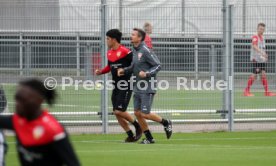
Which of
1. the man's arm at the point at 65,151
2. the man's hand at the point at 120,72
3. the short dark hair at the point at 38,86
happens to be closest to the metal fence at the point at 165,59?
the man's hand at the point at 120,72

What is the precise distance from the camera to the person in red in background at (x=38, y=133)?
6109mm

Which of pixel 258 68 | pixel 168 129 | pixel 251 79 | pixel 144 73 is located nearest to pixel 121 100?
pixel 144 73

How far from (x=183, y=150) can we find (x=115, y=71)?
237 cm

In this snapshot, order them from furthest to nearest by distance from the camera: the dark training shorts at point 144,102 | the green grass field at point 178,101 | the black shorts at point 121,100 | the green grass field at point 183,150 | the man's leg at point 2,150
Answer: the green grass field at point 178,101 → the black shorts at point 121,100 → the dark training shorts at point 144,102 → the green grass field at point 183,150 → the man's leg at point 2,150

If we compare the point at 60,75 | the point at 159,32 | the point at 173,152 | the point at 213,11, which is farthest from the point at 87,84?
the point at 173,152

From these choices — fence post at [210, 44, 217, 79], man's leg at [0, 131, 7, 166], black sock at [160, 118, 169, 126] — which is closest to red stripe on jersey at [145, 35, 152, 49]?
fence post at [210, 44, 217, 79]

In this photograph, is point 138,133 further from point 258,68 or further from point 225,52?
point 258,68

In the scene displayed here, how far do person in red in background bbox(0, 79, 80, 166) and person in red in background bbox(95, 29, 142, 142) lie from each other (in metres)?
10.1

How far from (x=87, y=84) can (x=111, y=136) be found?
1626 millimetres

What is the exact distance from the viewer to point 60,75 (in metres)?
19.1

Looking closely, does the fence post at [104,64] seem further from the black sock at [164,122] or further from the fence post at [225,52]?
the fence post at [225,52]

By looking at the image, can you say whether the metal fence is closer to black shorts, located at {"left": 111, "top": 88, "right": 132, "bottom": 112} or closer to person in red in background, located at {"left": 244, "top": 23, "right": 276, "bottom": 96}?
person in red in background, located at {"left": 244, "top": 23, "right": 276, "bottom": 96}

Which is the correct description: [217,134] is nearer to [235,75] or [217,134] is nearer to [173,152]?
[235,75]

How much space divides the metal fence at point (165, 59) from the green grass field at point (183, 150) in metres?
1.15
